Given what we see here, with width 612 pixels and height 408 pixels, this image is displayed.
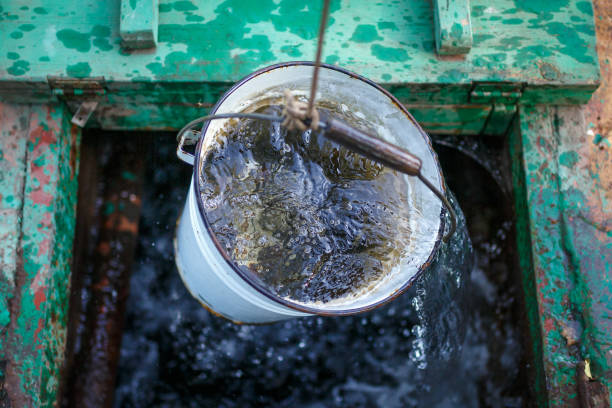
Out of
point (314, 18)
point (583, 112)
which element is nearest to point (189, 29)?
point (314, 18)

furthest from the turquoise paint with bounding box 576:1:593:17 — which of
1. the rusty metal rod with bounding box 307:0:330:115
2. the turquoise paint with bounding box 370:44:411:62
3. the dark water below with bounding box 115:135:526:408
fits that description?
the rusty metal rod with bounding box 307:0:330:115

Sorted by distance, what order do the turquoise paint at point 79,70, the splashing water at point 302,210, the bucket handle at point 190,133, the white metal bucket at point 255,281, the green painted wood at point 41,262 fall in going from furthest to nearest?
1. the turquoise paint at point 79,70
2. the green painted wood at point 41,262
3. the splashing water at point 302,210
4. the white metal bucket at point 255,281
5. the bucket handle at point 190,133

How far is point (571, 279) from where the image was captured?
7.00 ft

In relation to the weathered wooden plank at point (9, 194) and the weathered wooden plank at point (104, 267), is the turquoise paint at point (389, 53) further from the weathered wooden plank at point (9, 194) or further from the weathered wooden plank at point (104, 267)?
the weathered wooden plank at point (9, 194)

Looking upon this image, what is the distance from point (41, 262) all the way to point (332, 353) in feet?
4.30

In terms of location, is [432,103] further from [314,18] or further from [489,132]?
[314,18]

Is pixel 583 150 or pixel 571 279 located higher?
pixel 583 150

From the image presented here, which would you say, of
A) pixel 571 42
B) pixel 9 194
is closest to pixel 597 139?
pixel 571 42

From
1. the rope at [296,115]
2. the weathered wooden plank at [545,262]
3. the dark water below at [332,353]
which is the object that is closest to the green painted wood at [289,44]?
the weathered wooden plank at [545,262]

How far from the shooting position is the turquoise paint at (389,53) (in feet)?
7.20

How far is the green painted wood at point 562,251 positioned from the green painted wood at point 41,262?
1975mm

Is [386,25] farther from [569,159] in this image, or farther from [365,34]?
[569,159]

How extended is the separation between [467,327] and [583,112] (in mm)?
1104

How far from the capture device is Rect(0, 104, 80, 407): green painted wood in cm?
199
